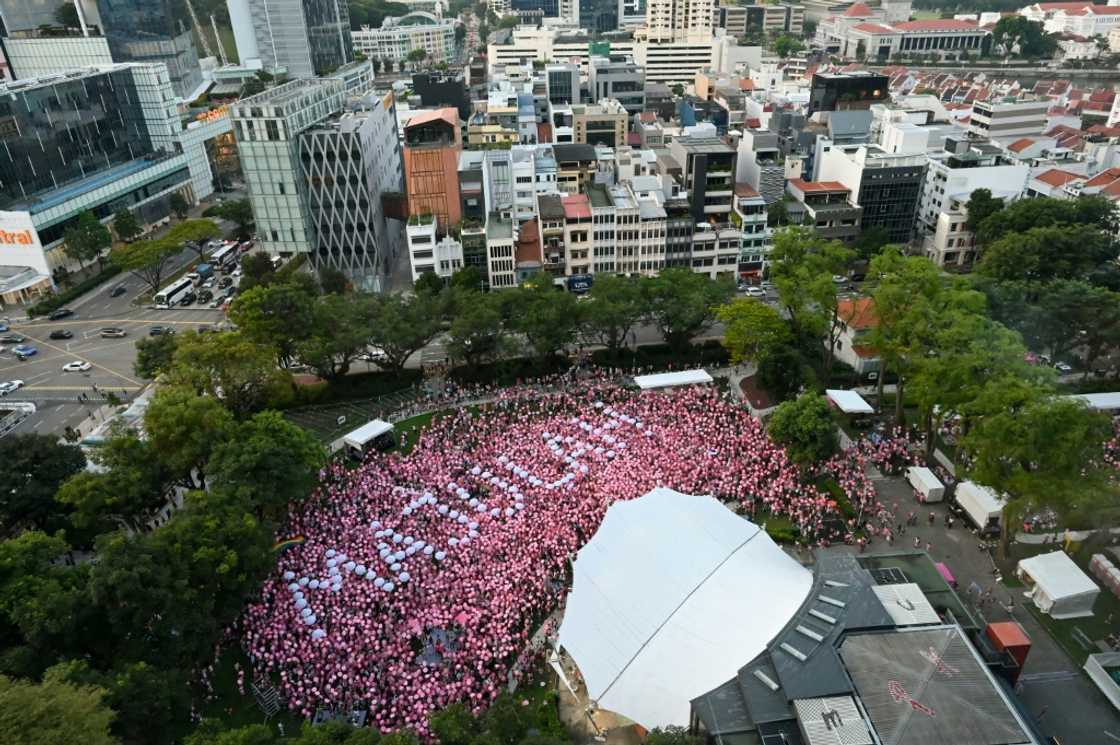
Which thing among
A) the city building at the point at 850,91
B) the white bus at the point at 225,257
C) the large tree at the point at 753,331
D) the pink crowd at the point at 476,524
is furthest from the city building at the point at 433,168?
the city building at the point at 850,91

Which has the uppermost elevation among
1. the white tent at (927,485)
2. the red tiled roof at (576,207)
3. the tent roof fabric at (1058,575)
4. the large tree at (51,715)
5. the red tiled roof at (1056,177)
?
the red tiled roof at (576,207)

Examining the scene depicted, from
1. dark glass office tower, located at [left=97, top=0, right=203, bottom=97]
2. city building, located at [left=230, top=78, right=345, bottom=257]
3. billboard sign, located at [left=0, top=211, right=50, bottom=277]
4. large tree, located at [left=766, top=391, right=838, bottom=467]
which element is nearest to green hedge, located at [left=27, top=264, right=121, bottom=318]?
billboard sign, located at [left=0, top=211, right=50, bottom=277]

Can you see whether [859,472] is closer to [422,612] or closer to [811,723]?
[811,723]

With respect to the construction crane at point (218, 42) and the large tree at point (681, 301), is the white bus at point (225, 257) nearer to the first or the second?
the large tree at point (681, 301)

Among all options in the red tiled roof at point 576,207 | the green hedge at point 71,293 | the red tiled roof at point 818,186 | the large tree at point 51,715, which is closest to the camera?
the large tree at point 51,715

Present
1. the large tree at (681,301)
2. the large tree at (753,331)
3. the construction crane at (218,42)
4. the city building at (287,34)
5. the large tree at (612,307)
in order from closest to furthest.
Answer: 1. the large tree at (753,331)
2. the large tree at (612,307)
3. the large tree at (681,301)
4. the city building at (287,34)
5. the construction crane at (218,42)

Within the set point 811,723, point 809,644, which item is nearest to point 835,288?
point 809,644

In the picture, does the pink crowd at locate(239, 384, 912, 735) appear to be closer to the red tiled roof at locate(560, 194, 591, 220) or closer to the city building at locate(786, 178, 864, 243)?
the red tiled roof at locate(560, 194, 591, 220)

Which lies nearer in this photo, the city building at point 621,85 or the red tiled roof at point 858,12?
the city building at point 621,85
